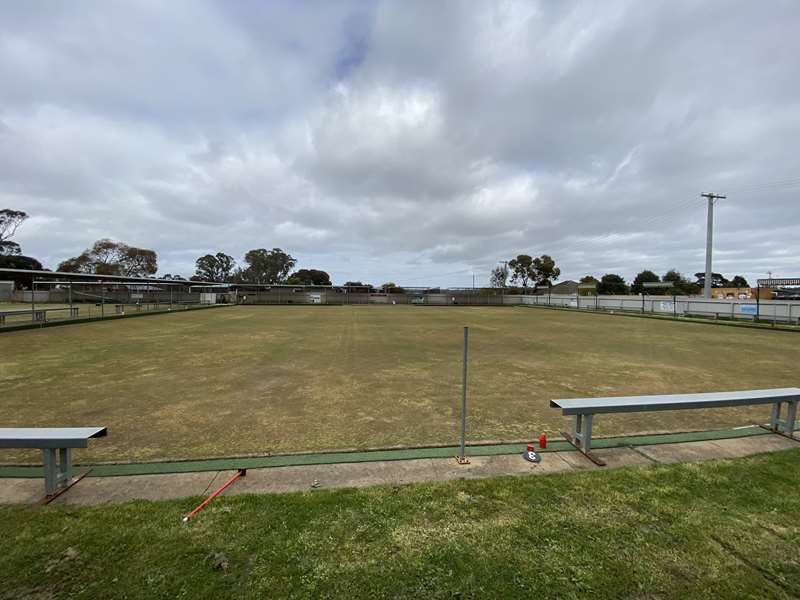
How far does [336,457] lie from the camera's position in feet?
11.0

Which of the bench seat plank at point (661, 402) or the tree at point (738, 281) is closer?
the bench seat plank at point (661, 402)

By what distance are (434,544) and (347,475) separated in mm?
1075

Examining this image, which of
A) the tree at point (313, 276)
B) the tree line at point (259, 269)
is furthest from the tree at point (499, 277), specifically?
the tree at point (313, 276)

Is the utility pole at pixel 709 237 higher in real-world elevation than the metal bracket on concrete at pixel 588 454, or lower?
higher

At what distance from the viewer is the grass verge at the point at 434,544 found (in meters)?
1.85

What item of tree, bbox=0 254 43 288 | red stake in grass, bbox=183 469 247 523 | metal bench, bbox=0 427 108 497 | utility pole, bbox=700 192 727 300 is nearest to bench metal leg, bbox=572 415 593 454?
red stake in grass, bbox=183 469 247 523

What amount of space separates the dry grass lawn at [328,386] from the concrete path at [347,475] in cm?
51

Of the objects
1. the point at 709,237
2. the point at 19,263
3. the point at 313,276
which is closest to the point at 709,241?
the point at 709,237

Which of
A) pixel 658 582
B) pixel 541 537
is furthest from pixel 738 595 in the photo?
pixel 541 537

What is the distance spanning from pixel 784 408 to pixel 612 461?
Answer: 406 cm

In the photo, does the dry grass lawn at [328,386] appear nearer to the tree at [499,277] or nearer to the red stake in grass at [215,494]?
the red stake in grass at [215,494]

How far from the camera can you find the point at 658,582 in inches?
75.0

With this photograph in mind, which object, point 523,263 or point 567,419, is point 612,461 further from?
point 523,263

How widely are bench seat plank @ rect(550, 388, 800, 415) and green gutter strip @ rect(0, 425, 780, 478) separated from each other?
1.43 ft
